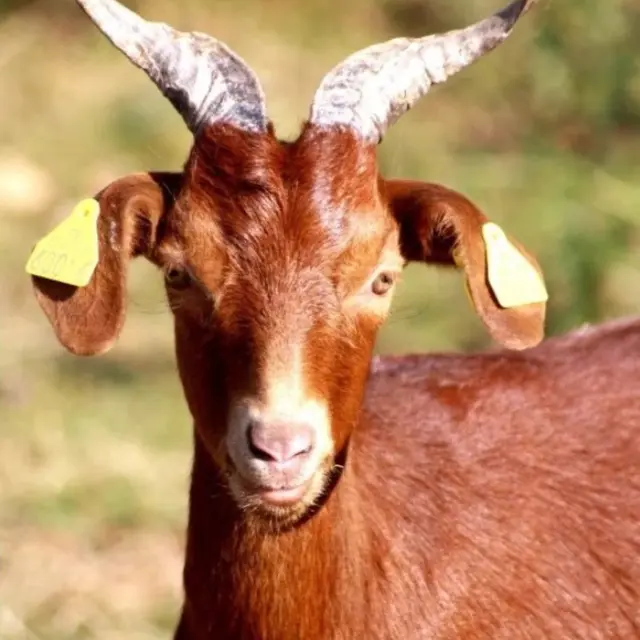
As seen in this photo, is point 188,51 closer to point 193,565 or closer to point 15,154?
point 193,565

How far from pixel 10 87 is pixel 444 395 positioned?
27.9 feet

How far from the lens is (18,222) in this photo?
1090 cm

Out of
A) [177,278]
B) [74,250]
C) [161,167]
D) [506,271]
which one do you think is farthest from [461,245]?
[161,167]

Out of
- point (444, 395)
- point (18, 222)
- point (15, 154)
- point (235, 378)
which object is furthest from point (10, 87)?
point (235, 378)

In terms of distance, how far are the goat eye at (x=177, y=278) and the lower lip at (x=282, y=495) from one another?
0.61 m

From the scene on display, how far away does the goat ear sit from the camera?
4367 mm

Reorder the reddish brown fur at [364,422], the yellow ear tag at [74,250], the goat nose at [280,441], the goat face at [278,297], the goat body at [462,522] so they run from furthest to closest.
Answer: the goat body at [462,522], the yellow ear tag at [74,250], the reddish brown fur at [364,422], the goat face at [278,297], the goat nose at [280,441]

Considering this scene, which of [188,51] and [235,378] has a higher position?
[188,51]

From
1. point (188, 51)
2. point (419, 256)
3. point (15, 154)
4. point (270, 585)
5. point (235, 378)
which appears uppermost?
point (15, 154)

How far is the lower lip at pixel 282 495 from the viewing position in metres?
3.98

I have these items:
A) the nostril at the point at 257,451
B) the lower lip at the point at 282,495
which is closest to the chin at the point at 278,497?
the lower lip at the point at 282,495

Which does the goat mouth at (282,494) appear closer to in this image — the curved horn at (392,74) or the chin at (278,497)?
the chin at (278,497)

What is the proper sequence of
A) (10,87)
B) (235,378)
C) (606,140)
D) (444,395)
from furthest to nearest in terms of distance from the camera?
(10,87), (606,140), (444,395), (235,378)

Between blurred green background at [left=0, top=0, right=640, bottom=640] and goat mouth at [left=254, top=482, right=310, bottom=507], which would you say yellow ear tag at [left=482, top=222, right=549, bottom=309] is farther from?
blurred green background at [left=0, top=0, right=640, bottom=640]
